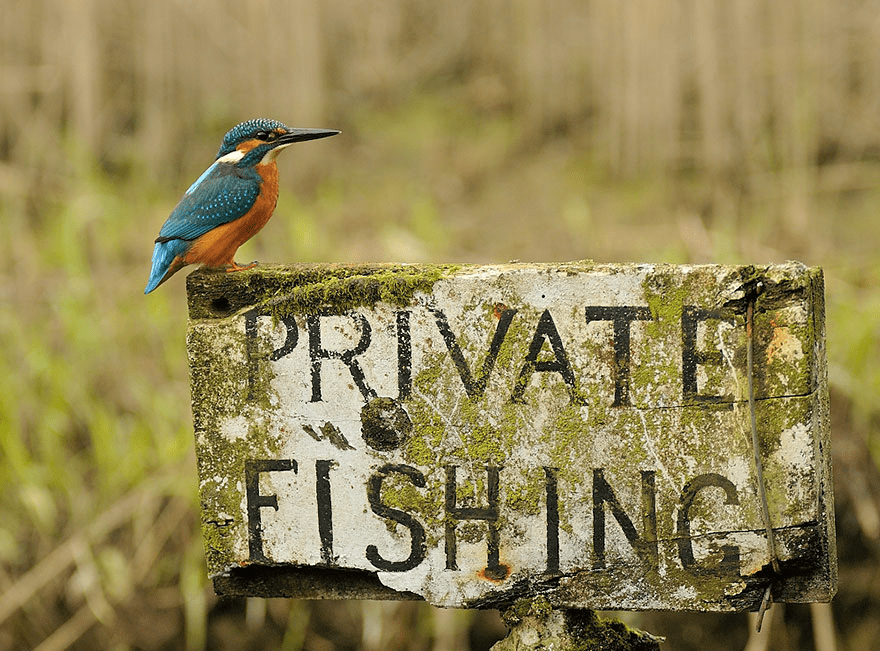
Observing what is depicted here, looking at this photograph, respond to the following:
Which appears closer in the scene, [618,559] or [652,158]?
[618,559]

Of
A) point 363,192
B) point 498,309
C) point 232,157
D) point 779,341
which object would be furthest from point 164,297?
point 779,341

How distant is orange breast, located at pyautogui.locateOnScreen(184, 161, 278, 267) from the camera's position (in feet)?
5.50

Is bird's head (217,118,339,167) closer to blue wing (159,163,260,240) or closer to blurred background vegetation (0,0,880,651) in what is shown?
blue wing (159,163,260,240)

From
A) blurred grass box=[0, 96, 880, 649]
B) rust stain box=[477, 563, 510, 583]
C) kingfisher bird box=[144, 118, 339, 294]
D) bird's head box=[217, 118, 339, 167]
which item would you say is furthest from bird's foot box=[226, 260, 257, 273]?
blurred grass box=[0, 96, 880, 649]

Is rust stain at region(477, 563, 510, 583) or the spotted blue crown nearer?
rust stain at region(477, 563, 510, 583)

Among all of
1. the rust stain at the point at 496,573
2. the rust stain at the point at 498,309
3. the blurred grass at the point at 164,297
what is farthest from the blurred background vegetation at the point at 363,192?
the rust stain at the point at 498,309

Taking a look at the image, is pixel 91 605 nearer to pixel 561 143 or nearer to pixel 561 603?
pixel 561 603

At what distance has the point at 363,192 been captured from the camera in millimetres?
5105

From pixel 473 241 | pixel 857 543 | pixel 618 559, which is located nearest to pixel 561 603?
pixel 618 559

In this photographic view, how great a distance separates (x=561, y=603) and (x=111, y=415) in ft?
6.35

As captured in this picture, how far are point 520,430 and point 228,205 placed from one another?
615 millimetres

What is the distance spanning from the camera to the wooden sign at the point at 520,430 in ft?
4.88

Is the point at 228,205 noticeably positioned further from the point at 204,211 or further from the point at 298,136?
the point at 298,136

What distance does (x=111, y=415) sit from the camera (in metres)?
3.09
